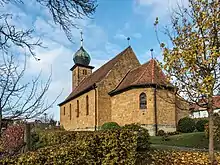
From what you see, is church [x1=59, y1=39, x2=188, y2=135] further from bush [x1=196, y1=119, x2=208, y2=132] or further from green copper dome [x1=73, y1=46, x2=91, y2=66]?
green copper dome [x1=73, y1=46, x2=91, y2=66]

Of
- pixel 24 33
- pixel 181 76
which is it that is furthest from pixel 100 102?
pixel 24 33

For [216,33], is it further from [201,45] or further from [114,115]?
[114,115]

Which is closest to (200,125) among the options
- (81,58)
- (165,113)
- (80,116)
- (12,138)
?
(165,113)

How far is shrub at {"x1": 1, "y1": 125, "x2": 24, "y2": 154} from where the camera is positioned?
13.0 meters

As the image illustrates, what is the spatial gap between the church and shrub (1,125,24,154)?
1067 cm

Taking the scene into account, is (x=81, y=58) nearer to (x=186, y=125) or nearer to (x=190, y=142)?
(x=186, y=125)

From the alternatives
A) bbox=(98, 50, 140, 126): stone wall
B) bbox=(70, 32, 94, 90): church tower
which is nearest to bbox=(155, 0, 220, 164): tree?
bbox=(98, 50, 140, 126): stone wall

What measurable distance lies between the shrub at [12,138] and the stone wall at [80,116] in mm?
15563

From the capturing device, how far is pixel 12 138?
1330cm

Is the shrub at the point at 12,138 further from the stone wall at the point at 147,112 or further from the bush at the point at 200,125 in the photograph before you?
the bush at the point at 200,125

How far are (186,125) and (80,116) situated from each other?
45.1 ft

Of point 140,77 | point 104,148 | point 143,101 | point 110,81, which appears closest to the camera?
point 104,148

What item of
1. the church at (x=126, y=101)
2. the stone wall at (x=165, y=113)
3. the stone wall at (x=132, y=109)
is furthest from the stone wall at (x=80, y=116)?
the stone wall at (x=165, y=113)

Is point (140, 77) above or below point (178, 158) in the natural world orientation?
above
